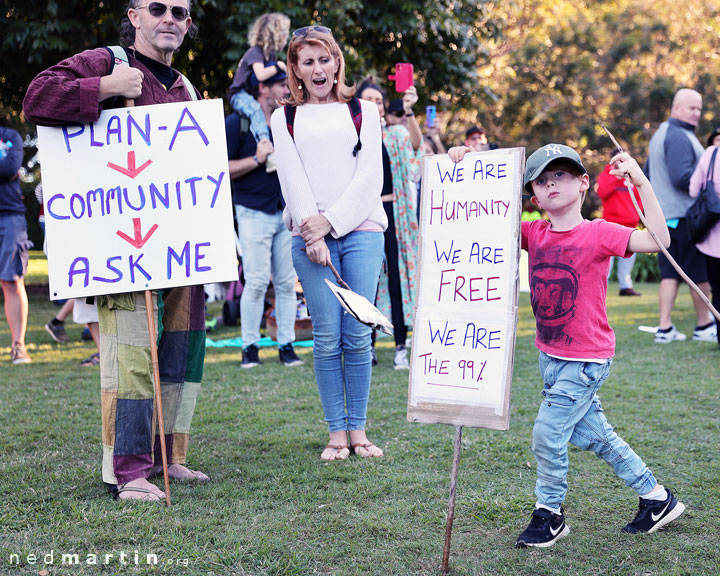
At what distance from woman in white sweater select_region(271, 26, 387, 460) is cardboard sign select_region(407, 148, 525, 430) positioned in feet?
3.67

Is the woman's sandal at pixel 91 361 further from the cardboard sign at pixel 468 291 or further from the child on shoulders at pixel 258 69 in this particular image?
the cardboard sign at pixel 468 291

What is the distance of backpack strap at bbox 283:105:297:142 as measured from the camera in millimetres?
4094

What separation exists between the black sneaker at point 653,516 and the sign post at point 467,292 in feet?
2.64

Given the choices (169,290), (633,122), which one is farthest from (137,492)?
(633,122)

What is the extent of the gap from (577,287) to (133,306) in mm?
1908

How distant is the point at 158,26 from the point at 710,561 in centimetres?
308

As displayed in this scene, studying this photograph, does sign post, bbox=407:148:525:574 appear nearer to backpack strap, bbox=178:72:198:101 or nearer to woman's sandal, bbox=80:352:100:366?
backpack strap, bbox=178:72:198:101

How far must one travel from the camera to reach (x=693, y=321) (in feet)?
31.6

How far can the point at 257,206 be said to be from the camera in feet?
21.5

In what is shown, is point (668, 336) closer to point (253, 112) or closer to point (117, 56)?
point (253, 112)

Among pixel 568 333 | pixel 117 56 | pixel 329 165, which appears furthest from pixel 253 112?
pixel 568 333

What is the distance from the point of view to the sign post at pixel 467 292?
2.81 metres

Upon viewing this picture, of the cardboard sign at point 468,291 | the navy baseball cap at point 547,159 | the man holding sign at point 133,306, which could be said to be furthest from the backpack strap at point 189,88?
the navy baseball cap at point 547,159

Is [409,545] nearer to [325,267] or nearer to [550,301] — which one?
[550,301]
